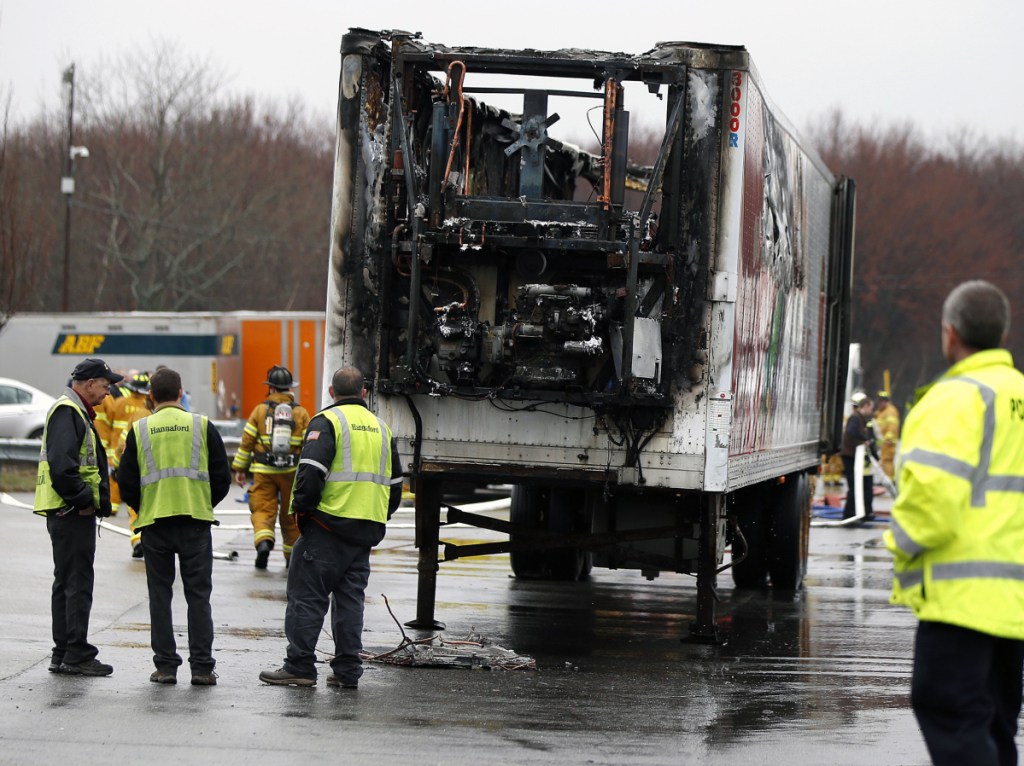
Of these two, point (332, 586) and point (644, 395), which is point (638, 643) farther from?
point (332, 586)

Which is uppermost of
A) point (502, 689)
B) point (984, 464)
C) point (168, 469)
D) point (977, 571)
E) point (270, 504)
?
point (984, 464)

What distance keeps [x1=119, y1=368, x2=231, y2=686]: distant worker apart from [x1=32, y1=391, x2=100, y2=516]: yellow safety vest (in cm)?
26

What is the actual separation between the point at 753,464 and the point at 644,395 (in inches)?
68.5

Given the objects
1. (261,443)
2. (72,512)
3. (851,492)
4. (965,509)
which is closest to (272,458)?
(261,443)

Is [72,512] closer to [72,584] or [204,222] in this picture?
[72,584]

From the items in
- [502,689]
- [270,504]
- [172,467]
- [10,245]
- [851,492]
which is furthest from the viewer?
[10,245]

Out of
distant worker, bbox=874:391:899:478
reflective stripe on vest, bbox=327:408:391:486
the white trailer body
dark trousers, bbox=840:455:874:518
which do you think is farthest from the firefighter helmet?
the white trailer body

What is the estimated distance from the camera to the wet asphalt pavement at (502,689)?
23.2ft

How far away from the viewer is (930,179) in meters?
84.2

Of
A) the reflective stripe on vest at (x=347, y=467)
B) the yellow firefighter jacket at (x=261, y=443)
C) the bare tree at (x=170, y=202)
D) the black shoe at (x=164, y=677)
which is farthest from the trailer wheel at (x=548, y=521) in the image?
the bare tree at (x=170, y=202)

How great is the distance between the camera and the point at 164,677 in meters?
8.41

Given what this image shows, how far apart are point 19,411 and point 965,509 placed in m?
26.5

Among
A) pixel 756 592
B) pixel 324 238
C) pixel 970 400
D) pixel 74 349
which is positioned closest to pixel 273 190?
pixel 324 238

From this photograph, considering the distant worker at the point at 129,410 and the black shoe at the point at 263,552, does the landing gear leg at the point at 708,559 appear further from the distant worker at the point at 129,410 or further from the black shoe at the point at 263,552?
the distant worker at the point at 129,410
